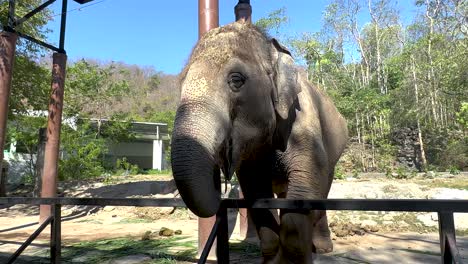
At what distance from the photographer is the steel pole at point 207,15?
4.56 metres

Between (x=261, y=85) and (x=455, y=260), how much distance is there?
134 centimetres

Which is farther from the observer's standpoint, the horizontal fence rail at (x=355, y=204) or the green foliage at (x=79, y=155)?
the green foliage at (x=79, y=155)

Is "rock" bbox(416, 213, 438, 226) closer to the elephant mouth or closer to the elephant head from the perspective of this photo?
the elephant head

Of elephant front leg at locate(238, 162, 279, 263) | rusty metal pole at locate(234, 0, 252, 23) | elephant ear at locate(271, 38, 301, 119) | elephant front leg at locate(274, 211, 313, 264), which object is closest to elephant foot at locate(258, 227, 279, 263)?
elephant front leg at locate(238, 162, 279, 263)

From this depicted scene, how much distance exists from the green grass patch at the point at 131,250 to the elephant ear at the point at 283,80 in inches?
80.1

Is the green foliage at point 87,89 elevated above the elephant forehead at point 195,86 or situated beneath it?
elevated above

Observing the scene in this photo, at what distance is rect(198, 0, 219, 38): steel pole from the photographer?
456 cm

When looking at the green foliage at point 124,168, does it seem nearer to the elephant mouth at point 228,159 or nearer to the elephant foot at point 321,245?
the elephant foot at point 321,245

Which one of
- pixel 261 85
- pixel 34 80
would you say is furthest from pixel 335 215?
pixel 34 80

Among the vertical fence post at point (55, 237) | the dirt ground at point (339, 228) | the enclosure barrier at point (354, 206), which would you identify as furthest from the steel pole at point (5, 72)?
the enclosure barrier at point (354, 206)

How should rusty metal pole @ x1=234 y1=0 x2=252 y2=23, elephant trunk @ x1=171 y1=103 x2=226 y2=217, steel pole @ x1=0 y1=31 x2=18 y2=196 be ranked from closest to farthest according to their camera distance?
1. elephant trunk @ x1=171 y1=103 x2=226 y2=217
2. rusty metal pole @ x1=234 y1=0 x2=252 y2=23
3. steel pole @ x1=0 y1=31 x2=18 y2=196

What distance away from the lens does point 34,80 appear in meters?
10.8

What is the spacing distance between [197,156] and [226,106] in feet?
1.42

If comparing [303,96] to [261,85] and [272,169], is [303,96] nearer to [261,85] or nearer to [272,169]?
[272,169]
